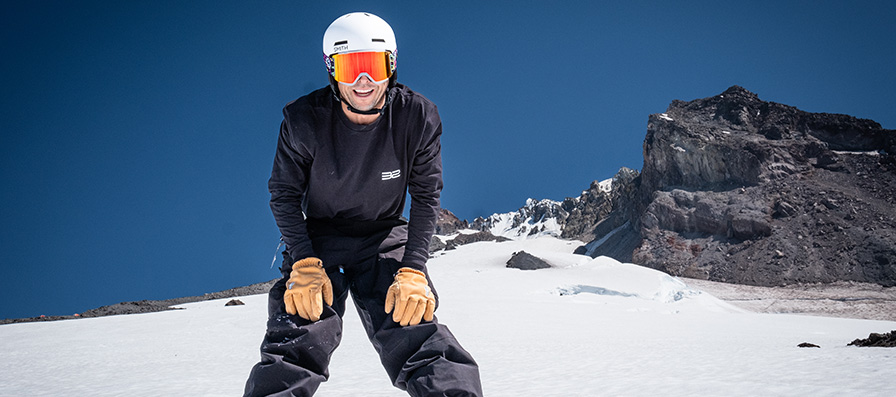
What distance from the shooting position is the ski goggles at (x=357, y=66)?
2.72m

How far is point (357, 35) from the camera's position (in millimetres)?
2766

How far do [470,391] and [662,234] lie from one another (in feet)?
120

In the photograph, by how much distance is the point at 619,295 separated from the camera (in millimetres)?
18984

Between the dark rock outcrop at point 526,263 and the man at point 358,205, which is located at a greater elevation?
the man at point 358,205

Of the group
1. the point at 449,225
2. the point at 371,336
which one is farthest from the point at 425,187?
the point at 449,225

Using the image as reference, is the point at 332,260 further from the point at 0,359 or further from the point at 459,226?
the point at 459,226

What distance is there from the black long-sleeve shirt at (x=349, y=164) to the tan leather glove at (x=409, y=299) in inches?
7.0

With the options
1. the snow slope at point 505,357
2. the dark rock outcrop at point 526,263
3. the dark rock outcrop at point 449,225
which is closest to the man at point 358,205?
the snow slope at point 505,357

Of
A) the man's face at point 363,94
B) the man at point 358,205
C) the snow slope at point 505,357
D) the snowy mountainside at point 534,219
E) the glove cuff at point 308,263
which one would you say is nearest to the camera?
the man at point 358,205

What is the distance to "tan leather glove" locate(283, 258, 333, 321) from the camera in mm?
2533

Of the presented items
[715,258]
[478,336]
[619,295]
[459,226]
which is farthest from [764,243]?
[459,226]

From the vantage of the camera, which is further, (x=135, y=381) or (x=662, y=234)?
(x=662, y=234)

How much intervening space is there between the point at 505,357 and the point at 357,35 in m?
4.82

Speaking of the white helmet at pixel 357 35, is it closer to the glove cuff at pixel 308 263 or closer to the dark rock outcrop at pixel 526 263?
the glove cuff at pixel 308 263
